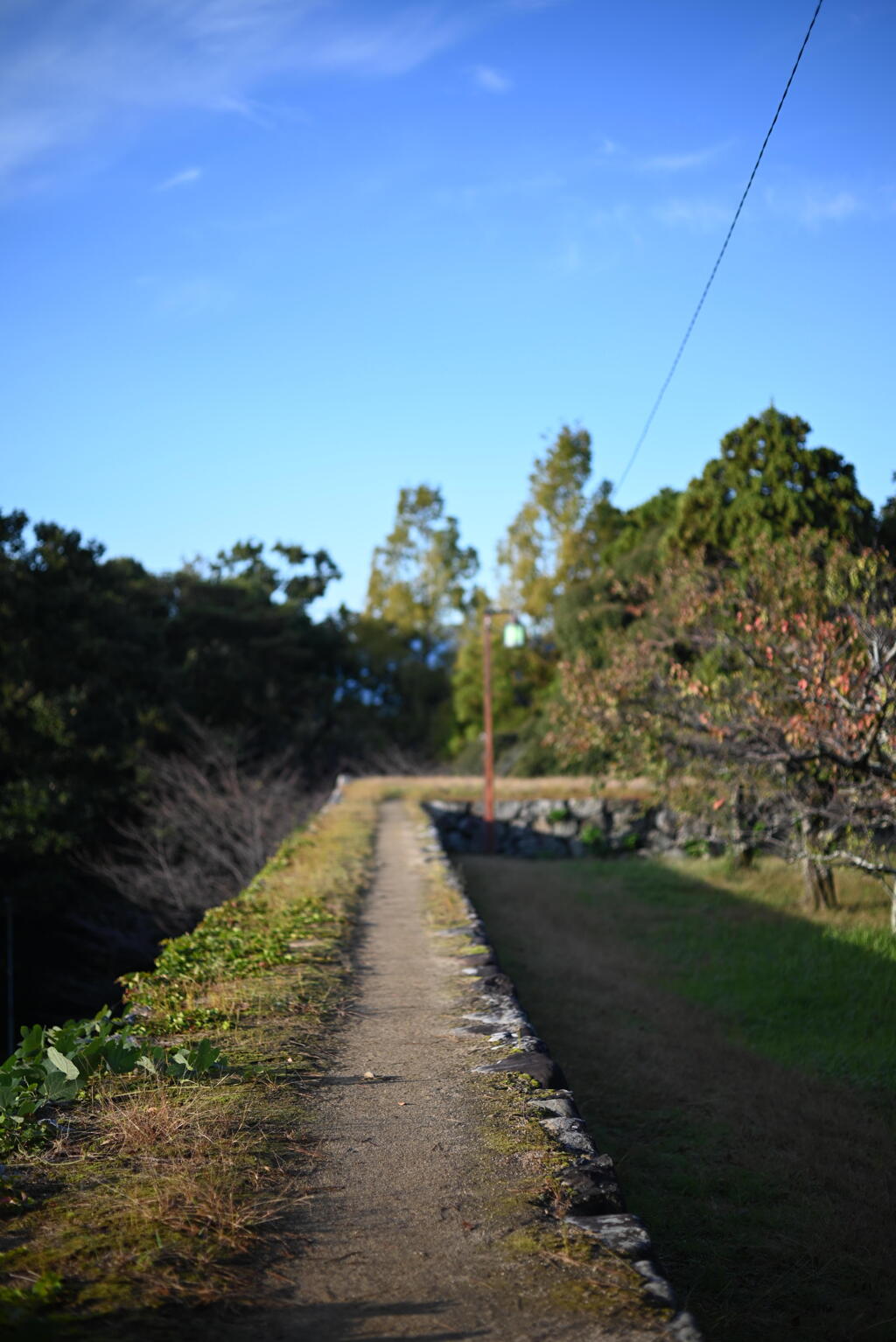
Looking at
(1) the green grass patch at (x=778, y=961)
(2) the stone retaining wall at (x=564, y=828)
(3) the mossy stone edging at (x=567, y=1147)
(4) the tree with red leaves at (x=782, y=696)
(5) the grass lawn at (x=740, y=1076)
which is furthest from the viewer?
(2) the stone retaining wall at (x=564, y=828)

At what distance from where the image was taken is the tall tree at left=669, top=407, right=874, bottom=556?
49.3 feet

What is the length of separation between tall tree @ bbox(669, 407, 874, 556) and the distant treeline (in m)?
0.03

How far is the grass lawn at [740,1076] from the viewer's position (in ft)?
12.4

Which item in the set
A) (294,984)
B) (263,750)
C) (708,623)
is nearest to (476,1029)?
(294,984)

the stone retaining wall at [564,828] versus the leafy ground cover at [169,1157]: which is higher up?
the leafy ground cover at [169,1157]

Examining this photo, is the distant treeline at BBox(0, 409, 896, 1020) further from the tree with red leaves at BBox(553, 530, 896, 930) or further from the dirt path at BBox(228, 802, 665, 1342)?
the dirt path at BBox(228, 802, 665, 1342)

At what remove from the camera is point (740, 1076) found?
6.24 meters

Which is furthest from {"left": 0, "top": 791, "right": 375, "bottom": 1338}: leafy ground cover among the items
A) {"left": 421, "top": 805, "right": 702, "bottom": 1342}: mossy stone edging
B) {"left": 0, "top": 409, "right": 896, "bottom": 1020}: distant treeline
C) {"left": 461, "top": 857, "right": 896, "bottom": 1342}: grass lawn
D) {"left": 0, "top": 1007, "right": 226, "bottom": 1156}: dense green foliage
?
{"left": 0, "top": 409, "right": 896, "bottom": 1020}: distant treeline

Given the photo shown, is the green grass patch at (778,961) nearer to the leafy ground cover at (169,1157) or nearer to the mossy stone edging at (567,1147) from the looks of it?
the mossy stone edging at (567,1147)

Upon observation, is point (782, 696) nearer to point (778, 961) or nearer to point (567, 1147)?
point (778, 961)

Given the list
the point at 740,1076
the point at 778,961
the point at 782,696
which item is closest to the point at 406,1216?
the point at 740,1076

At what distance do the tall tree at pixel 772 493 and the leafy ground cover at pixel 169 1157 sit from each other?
1110cm

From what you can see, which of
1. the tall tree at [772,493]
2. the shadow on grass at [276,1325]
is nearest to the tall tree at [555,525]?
the tall tree at [772,493]

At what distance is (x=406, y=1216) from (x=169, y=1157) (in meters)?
0.78
